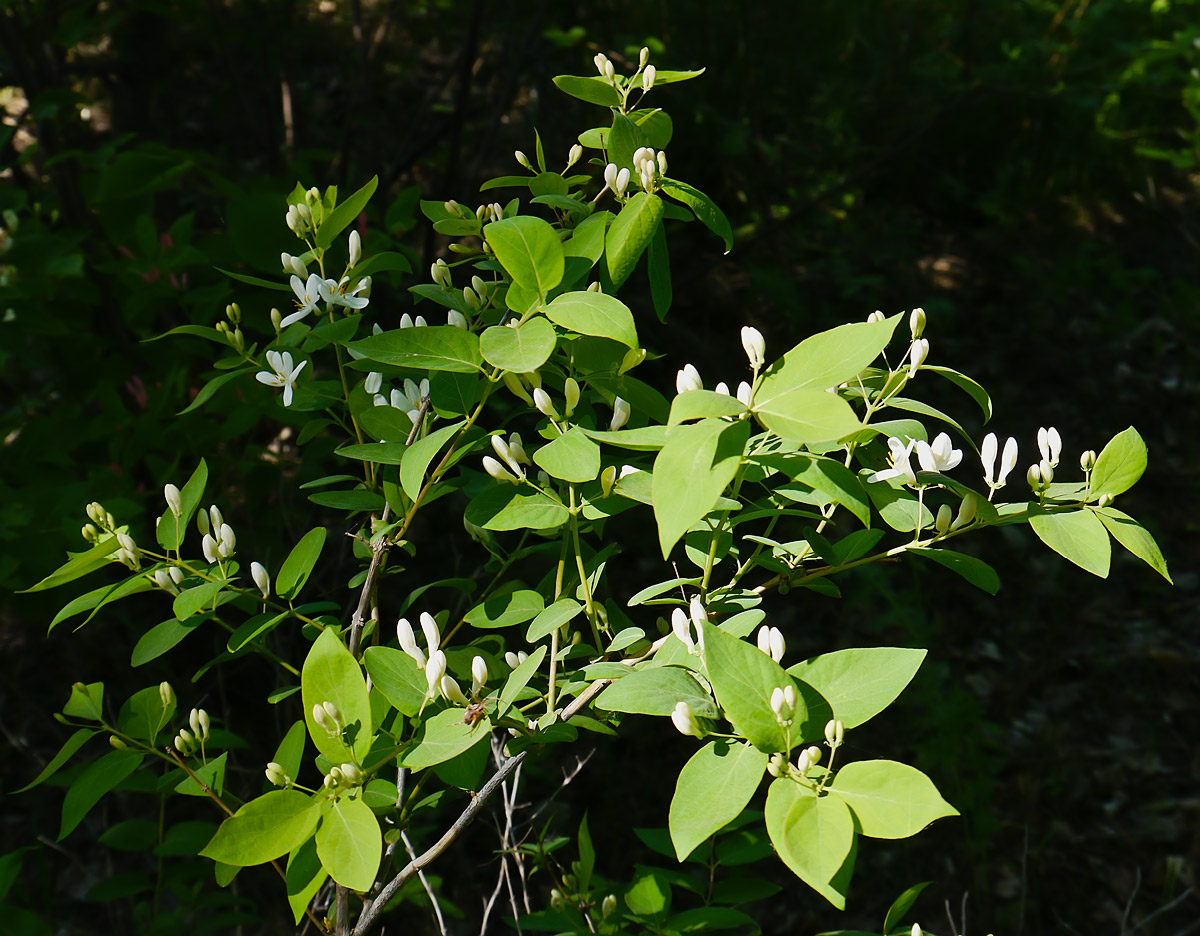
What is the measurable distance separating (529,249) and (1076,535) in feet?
1.72

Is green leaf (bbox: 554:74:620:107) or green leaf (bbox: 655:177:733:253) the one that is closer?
green leaf (bbox: 655:177:733:253)

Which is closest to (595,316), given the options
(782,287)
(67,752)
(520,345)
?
(520,345)

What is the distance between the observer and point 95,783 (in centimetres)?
108

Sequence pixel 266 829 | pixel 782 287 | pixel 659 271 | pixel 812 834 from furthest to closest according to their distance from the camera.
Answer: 1. pixel 782 287
2. pixel 659 271
3. pixel 266 829
4. pixel 812 834

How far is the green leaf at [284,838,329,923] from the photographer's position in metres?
0.81

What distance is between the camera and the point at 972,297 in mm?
4492

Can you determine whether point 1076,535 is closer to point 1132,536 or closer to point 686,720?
point 1132,536

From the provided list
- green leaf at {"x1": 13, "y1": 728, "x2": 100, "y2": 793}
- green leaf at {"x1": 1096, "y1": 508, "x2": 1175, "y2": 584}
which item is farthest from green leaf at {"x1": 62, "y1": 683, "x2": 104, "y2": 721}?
green leaf at {"x1": 1096, "y1": 508, "x2": 1175, "y2": 584}

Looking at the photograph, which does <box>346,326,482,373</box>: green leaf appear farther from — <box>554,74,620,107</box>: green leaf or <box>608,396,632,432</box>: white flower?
<box>554,74,620,107</box>: green leaf

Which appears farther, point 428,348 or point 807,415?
point 428,348

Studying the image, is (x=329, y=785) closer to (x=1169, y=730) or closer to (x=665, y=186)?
(x=665, y=186)

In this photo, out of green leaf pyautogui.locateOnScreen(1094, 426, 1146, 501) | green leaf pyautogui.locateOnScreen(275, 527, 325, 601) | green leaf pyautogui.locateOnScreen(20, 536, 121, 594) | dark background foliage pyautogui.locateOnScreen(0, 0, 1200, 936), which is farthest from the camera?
dark background foliage pyautogui.locateOnScreen(0, 0, 1200, 936)

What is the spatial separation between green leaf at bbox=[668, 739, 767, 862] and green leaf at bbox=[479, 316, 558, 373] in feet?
1.11

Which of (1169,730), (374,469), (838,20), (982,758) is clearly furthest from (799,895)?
(838,20)
